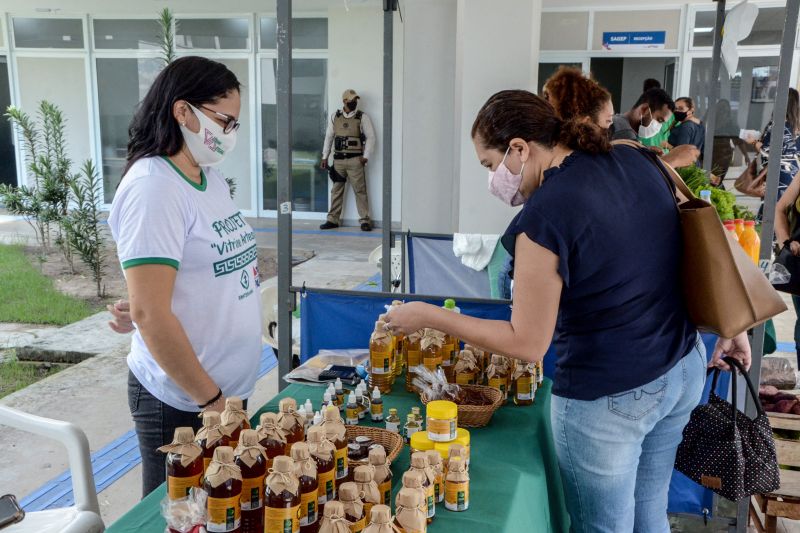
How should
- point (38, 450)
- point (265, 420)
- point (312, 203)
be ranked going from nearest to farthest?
point (265, 420) → point (38, 450) → point (312, 203)

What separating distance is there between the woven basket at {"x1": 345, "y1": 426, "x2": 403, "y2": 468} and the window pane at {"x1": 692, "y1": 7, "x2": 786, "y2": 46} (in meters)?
10.7

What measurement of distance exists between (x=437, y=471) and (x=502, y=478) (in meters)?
0.26

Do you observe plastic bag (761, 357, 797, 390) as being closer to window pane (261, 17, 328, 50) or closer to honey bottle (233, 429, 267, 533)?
honey bottle (233, 429, 267, 533)

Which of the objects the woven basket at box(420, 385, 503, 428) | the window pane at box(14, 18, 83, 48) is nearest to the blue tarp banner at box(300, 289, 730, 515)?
the woven basket at box(420, 385, 503, 428)

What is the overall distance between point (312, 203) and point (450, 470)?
11.1 m

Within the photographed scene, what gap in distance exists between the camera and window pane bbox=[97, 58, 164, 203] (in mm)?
12602

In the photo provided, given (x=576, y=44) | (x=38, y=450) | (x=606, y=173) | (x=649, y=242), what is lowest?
(x=38, y=450)

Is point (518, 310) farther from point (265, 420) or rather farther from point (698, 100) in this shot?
point (698, 100)

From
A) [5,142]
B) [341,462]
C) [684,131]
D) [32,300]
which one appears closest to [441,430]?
[341,462]

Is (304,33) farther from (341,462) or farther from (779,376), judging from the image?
(341,462)

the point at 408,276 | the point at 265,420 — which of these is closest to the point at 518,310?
the point at 265,420

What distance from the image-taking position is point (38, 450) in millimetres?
3916

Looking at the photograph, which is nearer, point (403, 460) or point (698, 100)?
point (403, 460)

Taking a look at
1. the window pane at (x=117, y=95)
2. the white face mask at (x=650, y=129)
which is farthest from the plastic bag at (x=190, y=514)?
the window pane at (x=117, y=95)
